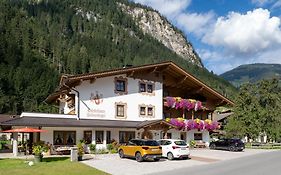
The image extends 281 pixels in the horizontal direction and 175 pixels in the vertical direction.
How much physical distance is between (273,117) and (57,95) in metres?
38.0

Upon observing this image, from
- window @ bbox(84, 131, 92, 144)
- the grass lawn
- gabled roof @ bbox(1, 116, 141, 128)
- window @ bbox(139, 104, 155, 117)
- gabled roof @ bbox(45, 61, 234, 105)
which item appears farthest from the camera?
window @ bbox(139, 104, 155, 117)

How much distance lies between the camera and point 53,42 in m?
156

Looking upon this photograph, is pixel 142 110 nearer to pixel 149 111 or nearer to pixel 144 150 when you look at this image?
pixel 149 111

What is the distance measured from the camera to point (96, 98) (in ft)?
119

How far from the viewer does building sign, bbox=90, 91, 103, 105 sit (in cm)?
3588

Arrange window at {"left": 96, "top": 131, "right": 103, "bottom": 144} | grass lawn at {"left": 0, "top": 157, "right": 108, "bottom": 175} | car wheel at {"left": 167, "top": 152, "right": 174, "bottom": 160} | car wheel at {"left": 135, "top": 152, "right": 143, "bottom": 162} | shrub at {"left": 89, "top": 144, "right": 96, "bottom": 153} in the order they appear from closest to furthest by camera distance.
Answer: grass lawn at {"left": 0, "top": 157, "right": 108, "bottom": 175} → car wheel at {"left": 135, "top": 152, "right": 143, "bottom": 162} → car wheel at {"left": 167, "top": 152, "right": 174, "bottom": 160} → shrub at {"left": 89, "top": 144, "right": 96, "bottom": 153} → window at {"left": 96, "top": 131, "right": 103, "bottom": 144}

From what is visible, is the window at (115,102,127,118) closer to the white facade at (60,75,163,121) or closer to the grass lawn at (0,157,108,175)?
the white facade at (60,75,163,121)

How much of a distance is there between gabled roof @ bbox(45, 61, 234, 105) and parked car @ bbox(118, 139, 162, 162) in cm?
934

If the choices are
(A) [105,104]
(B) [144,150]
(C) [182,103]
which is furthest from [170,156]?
(C) [182,103]

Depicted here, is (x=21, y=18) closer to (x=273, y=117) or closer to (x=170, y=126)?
(x=273, y=117)

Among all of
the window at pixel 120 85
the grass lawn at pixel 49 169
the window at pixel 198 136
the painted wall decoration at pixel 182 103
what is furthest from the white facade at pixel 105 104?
the grass lawn at pixel 49 169

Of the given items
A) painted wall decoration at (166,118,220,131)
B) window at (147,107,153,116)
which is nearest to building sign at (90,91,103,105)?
window at (147,107,153,116)

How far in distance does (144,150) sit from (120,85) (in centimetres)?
1278

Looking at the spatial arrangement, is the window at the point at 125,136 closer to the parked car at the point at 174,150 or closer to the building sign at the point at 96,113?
the building sign at the point at 96,113
